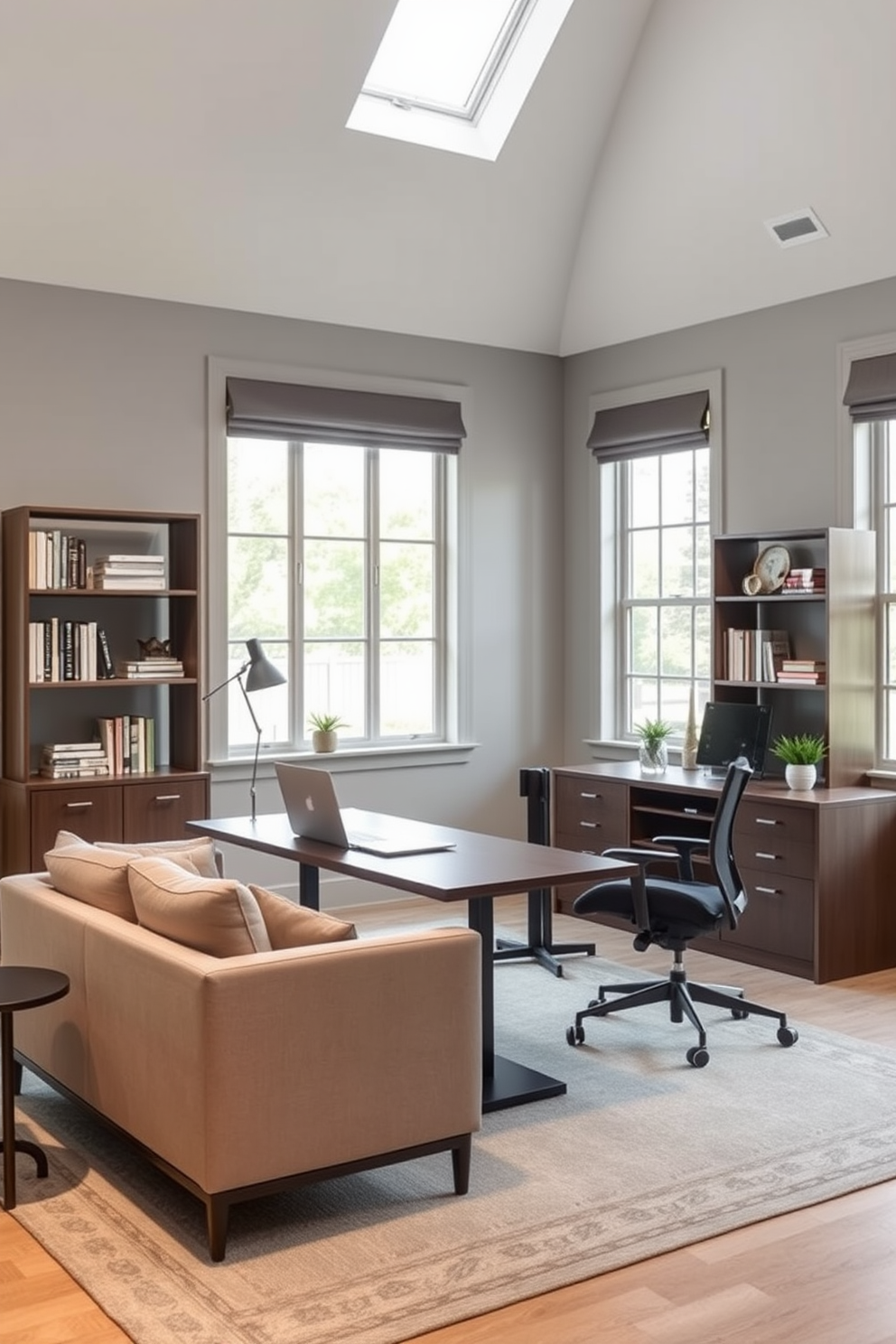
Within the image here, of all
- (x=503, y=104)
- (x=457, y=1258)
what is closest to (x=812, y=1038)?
(x=457, y=1258)

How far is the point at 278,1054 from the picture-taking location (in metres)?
3.18

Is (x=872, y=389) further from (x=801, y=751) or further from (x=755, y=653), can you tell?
(x=801, y=751)

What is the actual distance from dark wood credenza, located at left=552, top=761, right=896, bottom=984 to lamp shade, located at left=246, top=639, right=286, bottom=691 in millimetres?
1929

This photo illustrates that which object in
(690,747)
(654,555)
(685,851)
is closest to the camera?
(685,851)

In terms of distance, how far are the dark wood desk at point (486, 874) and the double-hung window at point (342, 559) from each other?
92.8 inches

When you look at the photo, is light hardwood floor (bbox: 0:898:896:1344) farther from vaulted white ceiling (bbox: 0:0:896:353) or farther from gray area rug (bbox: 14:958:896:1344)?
vaulted white ceiling (bbox: 0:0:896:353)

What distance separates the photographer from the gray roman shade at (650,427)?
6949 mm

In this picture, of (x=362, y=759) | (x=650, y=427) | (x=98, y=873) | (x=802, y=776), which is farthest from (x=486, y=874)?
(x=650, y=427)

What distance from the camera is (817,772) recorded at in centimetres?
611

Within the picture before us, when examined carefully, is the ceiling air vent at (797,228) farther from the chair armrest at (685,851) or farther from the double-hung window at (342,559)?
the chair armrest at (685,851)

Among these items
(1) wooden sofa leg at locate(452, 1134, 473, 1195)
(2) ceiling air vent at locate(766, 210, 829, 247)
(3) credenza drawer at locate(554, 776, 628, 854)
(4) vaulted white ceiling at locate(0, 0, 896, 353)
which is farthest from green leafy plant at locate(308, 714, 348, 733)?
(1) wooden sofa leg at locate(452, 1134, 473, 1195)

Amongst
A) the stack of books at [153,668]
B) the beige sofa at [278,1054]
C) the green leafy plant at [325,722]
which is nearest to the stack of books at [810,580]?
the green leafy plant at [325,722]

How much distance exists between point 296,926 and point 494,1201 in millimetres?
829

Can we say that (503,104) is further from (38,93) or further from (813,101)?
(38,93)
